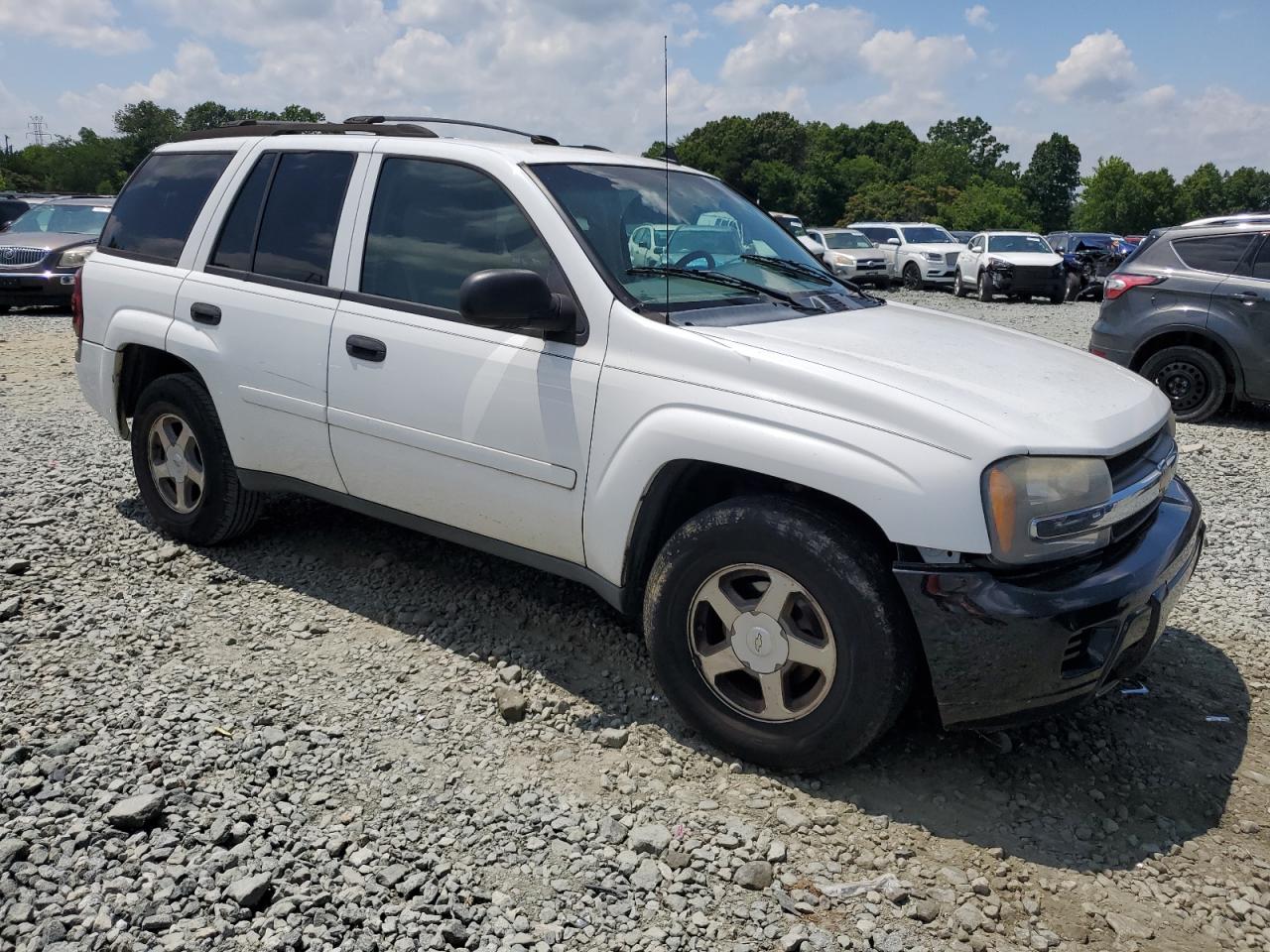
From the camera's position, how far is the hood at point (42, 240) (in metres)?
15.0

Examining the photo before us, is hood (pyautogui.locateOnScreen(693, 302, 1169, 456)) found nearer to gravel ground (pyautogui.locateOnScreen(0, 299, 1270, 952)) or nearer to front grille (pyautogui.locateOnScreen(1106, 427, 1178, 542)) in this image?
front grille (pyautogui.locateOnScreen(1106, 427, 1178, 542))

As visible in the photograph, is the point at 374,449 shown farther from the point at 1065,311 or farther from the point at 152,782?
the point at 1065,311

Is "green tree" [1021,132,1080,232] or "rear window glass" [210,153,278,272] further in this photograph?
"green tree" [1021,132,1080,232]

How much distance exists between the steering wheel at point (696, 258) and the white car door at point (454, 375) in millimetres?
406

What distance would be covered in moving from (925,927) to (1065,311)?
2029 cm

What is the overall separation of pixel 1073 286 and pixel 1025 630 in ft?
74.8

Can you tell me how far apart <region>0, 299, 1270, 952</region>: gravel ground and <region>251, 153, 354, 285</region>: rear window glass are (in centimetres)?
140

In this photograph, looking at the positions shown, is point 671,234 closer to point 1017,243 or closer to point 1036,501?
point 1036,501

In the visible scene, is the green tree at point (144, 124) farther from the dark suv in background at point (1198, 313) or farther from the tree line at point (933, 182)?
the dark suv in background at point (1198, 313)

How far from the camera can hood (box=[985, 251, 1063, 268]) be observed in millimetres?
21562

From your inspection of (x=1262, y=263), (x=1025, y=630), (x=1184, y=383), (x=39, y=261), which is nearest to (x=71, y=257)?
(x=39, y=261)

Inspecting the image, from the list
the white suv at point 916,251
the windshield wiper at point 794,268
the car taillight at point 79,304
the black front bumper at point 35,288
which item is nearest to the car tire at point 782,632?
the windshield wiper at point 794,268

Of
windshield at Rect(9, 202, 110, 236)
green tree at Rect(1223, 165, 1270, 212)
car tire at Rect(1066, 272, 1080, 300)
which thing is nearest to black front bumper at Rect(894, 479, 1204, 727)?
windshield at Rect(9, 202, 110, 236)

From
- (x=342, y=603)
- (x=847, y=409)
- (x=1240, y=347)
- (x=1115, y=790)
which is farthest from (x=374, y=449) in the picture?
(x=1240, y=347)
